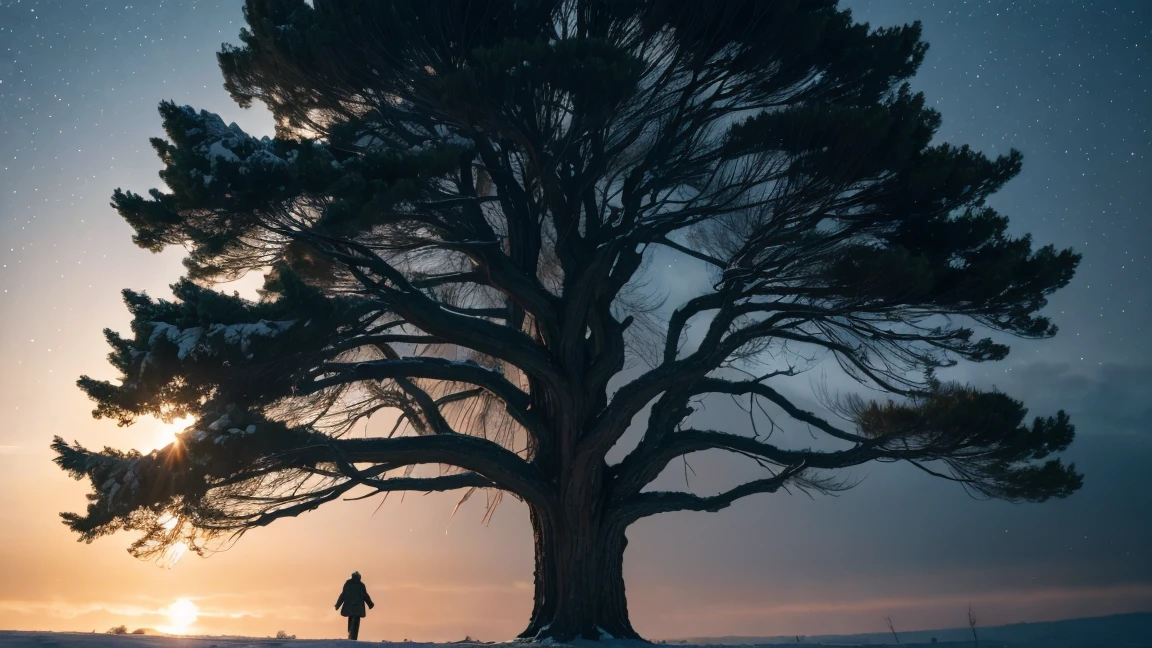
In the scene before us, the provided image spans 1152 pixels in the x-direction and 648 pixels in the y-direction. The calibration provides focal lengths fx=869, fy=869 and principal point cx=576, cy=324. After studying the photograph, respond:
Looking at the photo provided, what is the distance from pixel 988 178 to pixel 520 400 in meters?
7.56

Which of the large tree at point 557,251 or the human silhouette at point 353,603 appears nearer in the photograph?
the large tree at point 557,251

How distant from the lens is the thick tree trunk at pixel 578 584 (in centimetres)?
1176

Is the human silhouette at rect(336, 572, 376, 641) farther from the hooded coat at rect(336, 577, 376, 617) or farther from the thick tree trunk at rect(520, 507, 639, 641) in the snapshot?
the thick tree trunk at rect(520, 507, 639, 641)

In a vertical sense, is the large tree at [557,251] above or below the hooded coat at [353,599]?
above

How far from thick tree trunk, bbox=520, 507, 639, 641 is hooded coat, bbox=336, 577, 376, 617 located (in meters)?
2.84

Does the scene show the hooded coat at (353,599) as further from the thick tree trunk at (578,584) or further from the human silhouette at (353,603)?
the thick tree trunk at (578,584)

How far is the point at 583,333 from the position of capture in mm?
12578

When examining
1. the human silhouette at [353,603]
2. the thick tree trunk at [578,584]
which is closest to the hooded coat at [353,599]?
the human silhouette at [353,603]

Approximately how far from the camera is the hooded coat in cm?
1334

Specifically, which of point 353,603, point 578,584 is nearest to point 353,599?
point 353,603

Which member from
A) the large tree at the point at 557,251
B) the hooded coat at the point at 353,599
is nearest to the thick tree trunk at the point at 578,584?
the large tree at the point at 557,251

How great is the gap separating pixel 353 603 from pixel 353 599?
0.21 ft

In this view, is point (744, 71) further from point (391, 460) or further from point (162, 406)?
point (162, 406)

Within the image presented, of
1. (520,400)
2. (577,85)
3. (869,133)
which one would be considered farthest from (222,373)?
(869,133)
